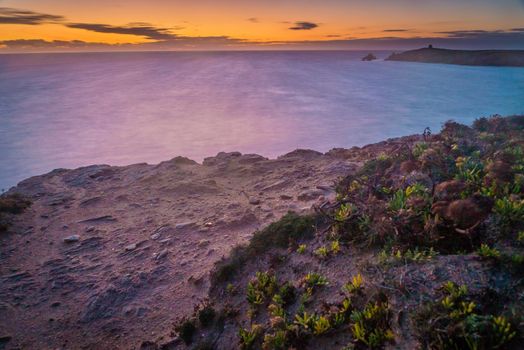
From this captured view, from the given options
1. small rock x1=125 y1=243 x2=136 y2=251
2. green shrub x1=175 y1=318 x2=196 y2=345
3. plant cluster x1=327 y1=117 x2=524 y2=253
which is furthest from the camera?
small rock x1=125 y1=243 x2=136 y2=251

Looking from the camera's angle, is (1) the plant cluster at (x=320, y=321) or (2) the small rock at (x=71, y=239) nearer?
(1) the plant cluster at (x=320, y=321)

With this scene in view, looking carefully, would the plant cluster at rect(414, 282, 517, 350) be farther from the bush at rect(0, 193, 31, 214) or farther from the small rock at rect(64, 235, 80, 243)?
the bush at rect(0, 193, 31, 214)

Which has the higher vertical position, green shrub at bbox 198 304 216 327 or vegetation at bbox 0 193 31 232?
green shrub at bbox 198 304 216 327

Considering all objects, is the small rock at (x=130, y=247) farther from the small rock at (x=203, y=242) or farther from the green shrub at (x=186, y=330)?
the green shrub at (x=186, y=330)

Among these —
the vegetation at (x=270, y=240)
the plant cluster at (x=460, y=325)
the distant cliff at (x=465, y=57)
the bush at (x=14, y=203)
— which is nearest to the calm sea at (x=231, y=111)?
the distant cliff at (x=465, y=57)

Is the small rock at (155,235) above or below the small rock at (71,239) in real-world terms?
above

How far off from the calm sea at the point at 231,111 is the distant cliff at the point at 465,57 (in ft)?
9.24

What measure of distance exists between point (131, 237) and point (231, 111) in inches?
1081

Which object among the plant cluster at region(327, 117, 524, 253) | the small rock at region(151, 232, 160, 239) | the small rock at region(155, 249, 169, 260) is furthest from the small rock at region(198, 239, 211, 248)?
the plant cluster at region(327, 117, 524, 253)

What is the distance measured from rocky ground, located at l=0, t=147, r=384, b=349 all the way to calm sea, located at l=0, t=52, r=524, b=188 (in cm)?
1060

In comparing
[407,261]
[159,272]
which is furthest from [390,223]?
[159,272]

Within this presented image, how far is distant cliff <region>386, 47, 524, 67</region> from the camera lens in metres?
41.8

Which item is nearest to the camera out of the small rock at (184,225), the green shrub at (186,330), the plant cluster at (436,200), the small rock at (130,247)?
the plant cluster at (436,200)

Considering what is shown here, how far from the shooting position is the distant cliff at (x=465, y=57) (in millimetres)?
41844
